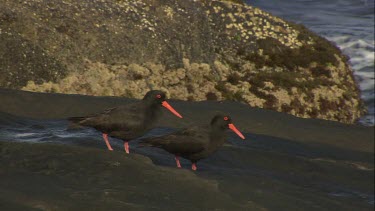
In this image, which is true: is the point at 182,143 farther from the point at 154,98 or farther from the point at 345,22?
the point at 345,22

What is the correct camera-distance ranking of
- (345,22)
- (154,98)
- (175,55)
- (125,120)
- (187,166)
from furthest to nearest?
(345,22) < (175,55) < (187,166) < (154,98) < (125,120)

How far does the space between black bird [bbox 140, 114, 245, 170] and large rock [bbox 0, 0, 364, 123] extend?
6.68 meters

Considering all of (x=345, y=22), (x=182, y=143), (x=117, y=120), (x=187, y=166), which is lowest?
(x=187, y=166)

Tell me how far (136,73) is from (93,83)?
1.27m

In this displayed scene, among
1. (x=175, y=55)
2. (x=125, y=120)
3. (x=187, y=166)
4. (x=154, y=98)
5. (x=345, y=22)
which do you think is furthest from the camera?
(x=345, y=22)

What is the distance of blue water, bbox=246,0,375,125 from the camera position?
37500 millimetres

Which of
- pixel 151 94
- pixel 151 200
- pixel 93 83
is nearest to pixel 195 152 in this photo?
pixel 151 94

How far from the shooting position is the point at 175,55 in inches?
883

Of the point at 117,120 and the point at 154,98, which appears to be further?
the point at 154,98

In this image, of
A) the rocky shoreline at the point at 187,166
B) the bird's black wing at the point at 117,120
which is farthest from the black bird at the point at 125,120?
the rocky shoreline at the point at 187,166

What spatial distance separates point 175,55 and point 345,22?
23.7m

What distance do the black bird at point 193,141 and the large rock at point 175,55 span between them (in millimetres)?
6682

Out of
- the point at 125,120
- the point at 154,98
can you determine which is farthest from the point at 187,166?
the point at 125,120

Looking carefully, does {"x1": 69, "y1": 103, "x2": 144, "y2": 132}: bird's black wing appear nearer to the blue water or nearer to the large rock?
the large rock
